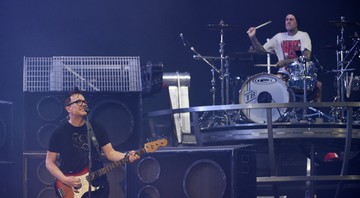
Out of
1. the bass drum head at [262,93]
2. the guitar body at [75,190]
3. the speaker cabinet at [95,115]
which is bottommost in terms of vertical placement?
the guitar body at [75,190]

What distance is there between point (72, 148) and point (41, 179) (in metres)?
0.91

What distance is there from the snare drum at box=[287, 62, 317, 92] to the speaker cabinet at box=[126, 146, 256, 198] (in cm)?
329

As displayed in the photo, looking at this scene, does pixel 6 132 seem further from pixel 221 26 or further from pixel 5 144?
pixel 221 26

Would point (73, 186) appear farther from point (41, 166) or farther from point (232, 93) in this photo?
point (232, 93)

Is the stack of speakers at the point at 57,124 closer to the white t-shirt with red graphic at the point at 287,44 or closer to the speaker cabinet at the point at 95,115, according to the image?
the speaker cabinet at the point at 95,115

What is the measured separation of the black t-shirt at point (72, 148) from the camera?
7742 millimetres

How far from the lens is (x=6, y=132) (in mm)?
9352

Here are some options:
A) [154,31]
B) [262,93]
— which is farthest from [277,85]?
[154,31]

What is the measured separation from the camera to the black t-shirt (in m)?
7.74

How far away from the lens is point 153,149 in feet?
25.4

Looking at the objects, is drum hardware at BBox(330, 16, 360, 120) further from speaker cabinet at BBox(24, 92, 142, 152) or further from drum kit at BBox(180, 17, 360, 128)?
Answer: speaker cabinet at BBox(24, 92, 142, 152)

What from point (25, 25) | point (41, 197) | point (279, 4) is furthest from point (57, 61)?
point (279, 4)

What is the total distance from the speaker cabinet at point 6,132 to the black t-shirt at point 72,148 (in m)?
1.70

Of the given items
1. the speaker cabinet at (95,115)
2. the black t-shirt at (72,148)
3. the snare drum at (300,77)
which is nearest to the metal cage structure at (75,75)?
the speaker cabinet at (95,115)
